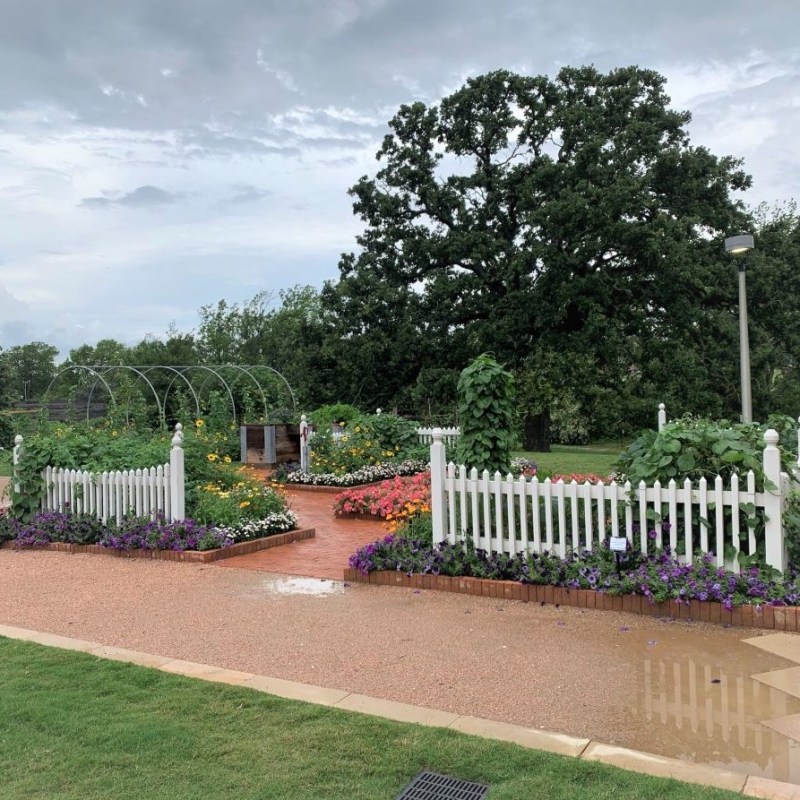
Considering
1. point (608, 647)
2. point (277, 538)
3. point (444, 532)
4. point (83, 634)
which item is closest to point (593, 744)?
point (608, 647)

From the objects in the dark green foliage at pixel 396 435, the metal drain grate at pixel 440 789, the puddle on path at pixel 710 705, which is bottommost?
the puddle on path at pixel 710 705

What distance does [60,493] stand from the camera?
8.73m

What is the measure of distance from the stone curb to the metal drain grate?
410 millimetres

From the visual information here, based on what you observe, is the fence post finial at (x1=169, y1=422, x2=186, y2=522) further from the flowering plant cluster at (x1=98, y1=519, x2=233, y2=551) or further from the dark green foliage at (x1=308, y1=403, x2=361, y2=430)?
the dark green foliage at (x1=308, y1=403, x2=361, y2=430)

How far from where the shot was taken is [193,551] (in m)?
7.45

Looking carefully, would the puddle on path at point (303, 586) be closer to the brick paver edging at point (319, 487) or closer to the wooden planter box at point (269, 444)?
the brick paver edging at point (319, 487)

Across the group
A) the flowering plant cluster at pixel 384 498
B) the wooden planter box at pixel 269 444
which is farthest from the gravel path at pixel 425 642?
the wooden planter box at pixel 269 444

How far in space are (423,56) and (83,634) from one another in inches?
362

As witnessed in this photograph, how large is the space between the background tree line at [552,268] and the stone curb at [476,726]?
55.0 ft

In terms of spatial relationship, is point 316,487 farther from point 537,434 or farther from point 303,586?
point 537,434

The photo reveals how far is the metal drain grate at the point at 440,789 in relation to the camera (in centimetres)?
282

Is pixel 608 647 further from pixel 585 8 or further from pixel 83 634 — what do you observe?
pixel 585 8

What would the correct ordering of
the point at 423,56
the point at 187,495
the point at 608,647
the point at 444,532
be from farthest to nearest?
1. the point at 423,56
2. the point at 187,495
3. the point at 444,532
4. the point at 608,647

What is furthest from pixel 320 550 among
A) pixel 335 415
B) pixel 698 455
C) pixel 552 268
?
pixel 552 268
